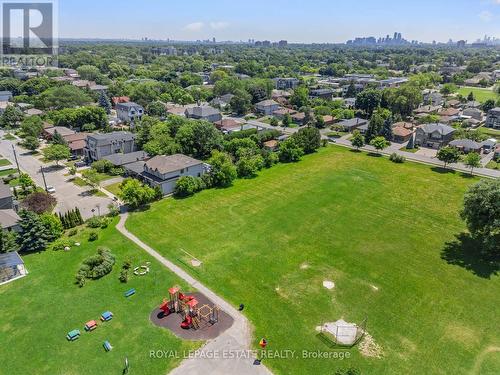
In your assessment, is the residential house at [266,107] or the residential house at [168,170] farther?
the residential house at [266,107]

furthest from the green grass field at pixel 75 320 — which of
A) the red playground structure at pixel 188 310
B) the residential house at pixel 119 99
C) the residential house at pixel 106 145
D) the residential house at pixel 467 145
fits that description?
the residential house at pixel 119 99

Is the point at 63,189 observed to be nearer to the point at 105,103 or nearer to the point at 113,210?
the point at 113,210

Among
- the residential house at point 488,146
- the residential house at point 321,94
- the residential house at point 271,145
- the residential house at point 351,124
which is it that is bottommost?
the residential house at point 271,145

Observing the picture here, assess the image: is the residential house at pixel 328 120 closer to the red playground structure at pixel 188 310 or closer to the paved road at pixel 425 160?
the paved road at pixel 425 160

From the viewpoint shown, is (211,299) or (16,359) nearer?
(16,359)

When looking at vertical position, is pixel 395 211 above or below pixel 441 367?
above

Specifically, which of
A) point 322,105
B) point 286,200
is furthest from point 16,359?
point 322,105

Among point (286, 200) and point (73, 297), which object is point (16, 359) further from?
point (286, 200)

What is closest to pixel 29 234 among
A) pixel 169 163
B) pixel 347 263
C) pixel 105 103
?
pixel 169 163
